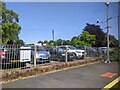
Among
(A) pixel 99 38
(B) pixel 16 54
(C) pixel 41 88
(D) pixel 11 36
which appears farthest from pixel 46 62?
(A) pixel 99 38

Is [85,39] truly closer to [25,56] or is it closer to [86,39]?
[86,39]

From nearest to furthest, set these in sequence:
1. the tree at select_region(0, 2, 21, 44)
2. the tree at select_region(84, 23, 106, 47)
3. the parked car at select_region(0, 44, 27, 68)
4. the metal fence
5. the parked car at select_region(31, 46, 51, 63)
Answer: the parked car at select_region(0, 44, 27, 68) < the metal fence < the parked car at select_region(31, 46, 51, 63) < the tree at select_region(0, 2, 21, 44) < the tree at select_region(84, 23, 106, 47)

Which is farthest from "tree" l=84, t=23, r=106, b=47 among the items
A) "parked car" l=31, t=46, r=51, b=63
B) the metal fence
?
"parked car" l=31, t=46, r=51, b=63

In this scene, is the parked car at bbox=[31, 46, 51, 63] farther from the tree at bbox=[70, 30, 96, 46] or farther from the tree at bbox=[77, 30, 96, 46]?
the tree at bbox=[77, 30, 96, 46]

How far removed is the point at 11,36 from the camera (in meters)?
39.7

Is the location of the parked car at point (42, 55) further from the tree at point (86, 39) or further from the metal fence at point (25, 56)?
the tree at point (86, 39)

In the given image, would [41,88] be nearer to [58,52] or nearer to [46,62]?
[46,62]

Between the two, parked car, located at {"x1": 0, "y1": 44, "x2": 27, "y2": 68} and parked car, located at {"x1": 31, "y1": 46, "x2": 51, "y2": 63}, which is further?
parked car, located at {"x1": 31, "y1": 46, "x2": 51, "y2": 63}

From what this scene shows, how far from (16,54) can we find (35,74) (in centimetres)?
139

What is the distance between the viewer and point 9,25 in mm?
38594

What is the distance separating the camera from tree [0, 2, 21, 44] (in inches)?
1495

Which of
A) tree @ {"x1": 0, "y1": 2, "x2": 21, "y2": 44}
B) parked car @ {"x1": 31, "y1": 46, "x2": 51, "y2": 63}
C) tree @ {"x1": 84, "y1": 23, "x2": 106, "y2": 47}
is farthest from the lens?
tree @ {"x1": 84, "y1": 23, "x2": 106, "y2": 47}

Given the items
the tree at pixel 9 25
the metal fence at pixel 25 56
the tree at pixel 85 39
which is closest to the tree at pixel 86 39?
the tree at pixel 85 39

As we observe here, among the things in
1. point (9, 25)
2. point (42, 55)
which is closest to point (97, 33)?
point (9, 25)
